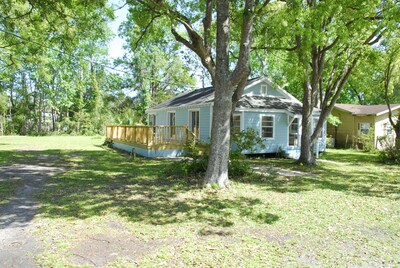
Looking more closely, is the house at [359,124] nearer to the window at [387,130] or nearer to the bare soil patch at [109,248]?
the window at [387,130]

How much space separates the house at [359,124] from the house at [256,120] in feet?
25.4

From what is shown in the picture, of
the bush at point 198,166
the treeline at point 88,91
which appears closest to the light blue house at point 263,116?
the bush at point 198,166

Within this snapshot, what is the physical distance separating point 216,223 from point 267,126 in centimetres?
1257

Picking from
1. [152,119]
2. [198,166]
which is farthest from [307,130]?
[152,119]

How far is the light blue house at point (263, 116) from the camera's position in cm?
1659

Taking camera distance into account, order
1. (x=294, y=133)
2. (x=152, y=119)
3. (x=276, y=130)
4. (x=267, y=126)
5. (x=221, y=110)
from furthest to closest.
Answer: (x=152, y=119) → (x=294, y=133) → (x=276, y=130) → (x=267, y=126) → (x=221, y=110)

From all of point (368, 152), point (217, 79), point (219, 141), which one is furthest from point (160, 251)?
point (368, 152)

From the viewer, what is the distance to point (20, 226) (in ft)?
16.6

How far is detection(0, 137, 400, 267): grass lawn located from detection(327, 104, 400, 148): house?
17.7 m

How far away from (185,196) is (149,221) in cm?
191

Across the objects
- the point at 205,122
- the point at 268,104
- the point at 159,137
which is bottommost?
the point at 159,137

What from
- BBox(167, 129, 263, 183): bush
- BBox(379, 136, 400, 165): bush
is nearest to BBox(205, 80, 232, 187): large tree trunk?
BBox(167, 129, 263, 183): bush

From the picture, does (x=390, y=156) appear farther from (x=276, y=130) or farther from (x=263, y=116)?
(x=263, y=116)

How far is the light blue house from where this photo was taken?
1659 cm
